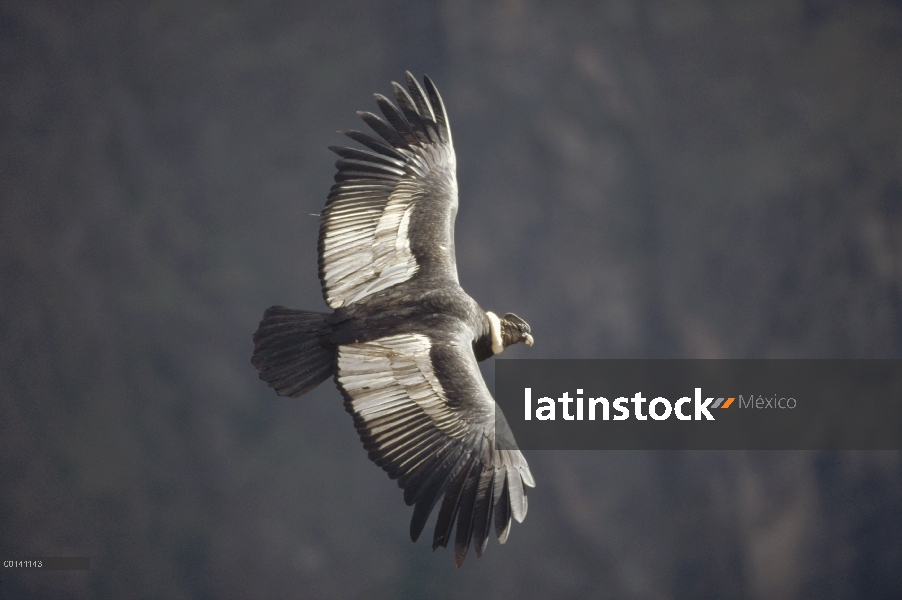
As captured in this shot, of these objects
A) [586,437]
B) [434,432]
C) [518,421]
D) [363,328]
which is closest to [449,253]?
[363,328]

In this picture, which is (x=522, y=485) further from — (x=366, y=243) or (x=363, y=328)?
(x=366, y=243)

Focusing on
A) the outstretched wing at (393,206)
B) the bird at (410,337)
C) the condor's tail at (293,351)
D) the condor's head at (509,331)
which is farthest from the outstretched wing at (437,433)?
the condor's head at (509,331)

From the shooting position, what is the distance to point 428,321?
5.27 meters

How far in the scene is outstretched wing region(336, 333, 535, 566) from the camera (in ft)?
15.6

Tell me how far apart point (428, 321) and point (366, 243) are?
0.71 metres

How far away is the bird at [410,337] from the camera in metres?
4.80

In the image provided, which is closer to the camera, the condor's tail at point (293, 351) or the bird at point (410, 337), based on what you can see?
the bird at point (410, 337)

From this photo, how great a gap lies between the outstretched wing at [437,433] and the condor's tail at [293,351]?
0.17 meters

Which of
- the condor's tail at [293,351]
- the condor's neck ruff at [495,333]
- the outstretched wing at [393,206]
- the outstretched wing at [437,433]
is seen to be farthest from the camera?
the condor's neck ruff at [495,333]

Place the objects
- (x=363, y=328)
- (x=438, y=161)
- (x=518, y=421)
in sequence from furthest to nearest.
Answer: (x=518, y=421) < (x=438, y=161) < (x=363, y=328)

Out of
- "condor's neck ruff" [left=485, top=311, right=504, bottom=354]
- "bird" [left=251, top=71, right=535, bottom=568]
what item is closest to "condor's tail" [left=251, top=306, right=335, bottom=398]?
"bird" [left=251, top=71, right=535, bottom=568]

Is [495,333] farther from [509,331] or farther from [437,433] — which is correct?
[437,433]

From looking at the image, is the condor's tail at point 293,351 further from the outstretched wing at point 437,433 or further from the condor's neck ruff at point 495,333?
the condor's neck ruff at point 495,333

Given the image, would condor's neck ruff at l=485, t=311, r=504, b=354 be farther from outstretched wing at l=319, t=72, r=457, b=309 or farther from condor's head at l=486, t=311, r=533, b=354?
outstretched wing at l=319, t=72, r=457, b=309
